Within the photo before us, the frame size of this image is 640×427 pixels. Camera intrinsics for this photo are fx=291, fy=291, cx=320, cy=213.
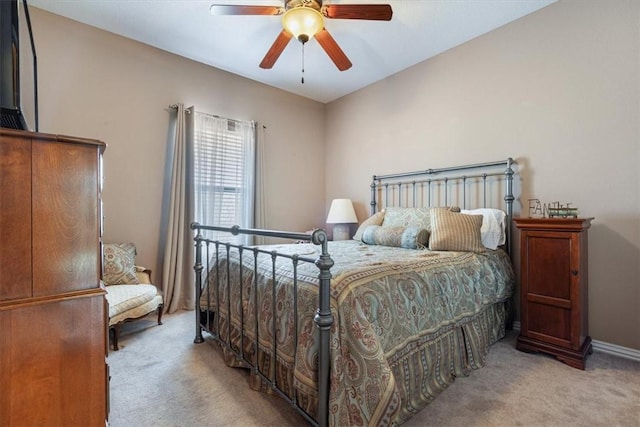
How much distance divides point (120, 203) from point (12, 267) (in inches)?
91.4

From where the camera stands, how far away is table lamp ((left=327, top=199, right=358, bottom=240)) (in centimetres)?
388

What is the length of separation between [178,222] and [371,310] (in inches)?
100

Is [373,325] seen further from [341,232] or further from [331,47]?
[341,232]

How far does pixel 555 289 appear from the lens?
6.81ft

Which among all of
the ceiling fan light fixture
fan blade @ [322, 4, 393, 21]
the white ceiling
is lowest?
the ceiling fan light fixture

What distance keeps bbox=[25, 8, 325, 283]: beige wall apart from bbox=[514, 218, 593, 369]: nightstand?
116 inches

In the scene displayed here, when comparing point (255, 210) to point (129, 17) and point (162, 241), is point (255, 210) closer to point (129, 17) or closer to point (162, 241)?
point (162, 241)

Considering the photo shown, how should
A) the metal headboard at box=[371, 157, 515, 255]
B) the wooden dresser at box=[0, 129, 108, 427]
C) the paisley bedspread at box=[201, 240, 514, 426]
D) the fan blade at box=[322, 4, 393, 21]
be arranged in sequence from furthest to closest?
1. the metal headboard at box=[371, 157, 515, 255]
2. the fan blade at box=[322, 4, 393, 21]
3. the paisley bedspread at box=[201, 240, 514, 426]
4. the wooden dresser at box=[0, 129, 108, 427]

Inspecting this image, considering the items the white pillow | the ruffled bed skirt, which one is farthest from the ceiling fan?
the ruffled bed skirt

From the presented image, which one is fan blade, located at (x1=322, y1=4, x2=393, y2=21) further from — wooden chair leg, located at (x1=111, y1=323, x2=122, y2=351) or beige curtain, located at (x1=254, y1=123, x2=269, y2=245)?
wooden chair leg, located at (x1=111, y1=323, x2=122, y2=351)

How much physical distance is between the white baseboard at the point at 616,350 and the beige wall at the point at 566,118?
0.04 metres

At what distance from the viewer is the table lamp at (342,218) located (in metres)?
3.88

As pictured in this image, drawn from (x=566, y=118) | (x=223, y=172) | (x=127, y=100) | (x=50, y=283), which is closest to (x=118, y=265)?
(x=223, y=172)

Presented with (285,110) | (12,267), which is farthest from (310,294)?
(285,110)
